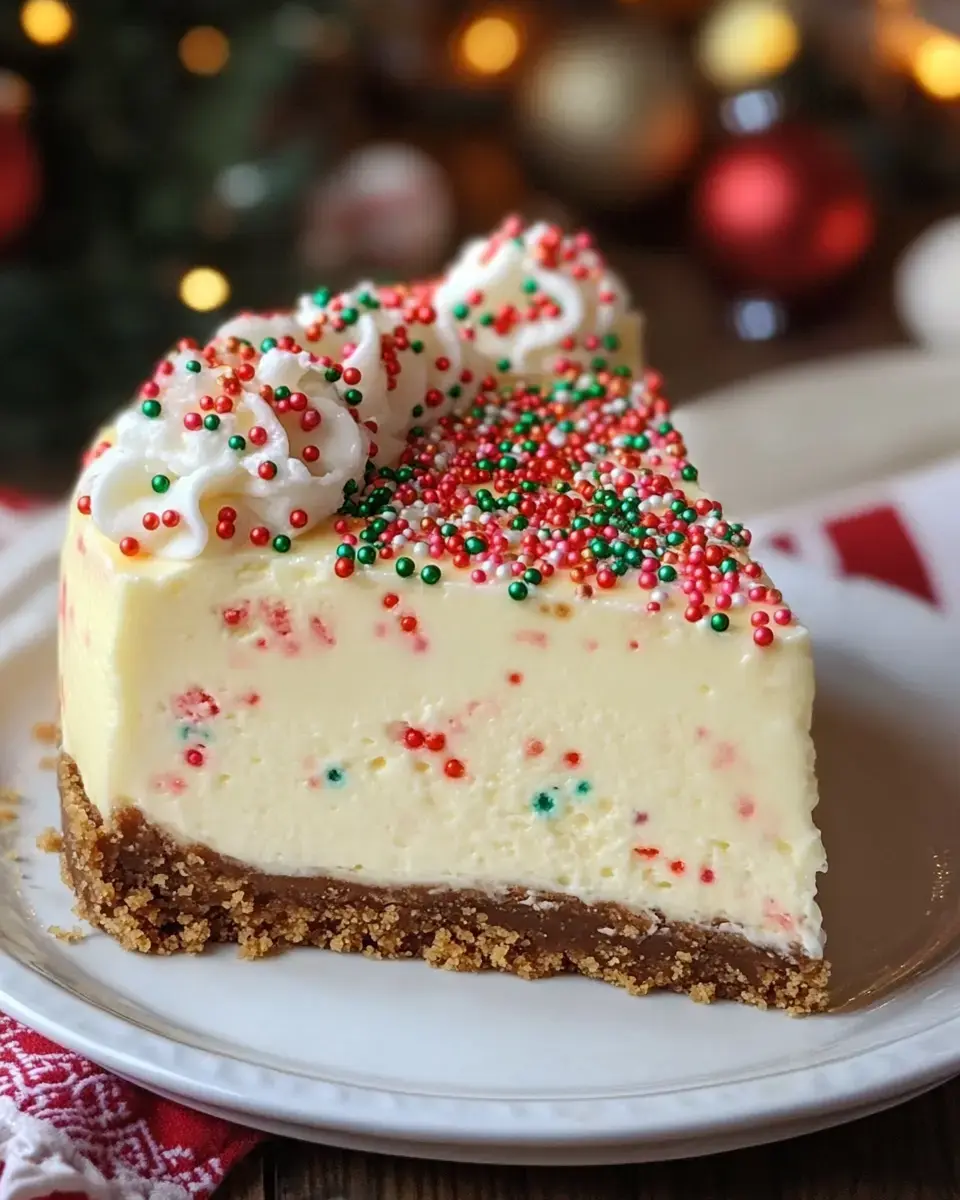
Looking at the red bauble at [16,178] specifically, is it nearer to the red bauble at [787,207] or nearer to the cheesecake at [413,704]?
the cheesecake at [413,704]

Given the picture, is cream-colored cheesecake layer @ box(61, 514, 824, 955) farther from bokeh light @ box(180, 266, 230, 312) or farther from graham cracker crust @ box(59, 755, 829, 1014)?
bokeh light @ box(180, 266, 230, 312)

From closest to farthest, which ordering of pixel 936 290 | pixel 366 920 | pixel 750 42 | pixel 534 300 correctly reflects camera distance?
pixel 366 920, pixel 534 300, pixel 936 290, pixel 750 42

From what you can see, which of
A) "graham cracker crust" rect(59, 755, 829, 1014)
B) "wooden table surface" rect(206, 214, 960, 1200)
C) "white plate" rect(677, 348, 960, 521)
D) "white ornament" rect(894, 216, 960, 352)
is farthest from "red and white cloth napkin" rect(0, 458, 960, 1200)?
"white ornament" rect(894, 216, 960, 352)

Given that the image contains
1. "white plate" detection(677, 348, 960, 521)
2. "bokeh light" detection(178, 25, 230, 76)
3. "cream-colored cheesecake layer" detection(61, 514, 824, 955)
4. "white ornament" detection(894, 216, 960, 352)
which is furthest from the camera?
"white ornament" detection(894, 216, 960, 352)

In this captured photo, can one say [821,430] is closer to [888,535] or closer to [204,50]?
[888,535]

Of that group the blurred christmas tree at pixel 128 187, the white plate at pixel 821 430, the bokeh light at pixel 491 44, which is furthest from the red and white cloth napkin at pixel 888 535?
the bokeh light at pixel 491 44

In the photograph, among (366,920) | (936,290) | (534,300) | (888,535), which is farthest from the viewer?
(936,290)

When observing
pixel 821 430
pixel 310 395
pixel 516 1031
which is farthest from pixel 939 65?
pixel 516 1031

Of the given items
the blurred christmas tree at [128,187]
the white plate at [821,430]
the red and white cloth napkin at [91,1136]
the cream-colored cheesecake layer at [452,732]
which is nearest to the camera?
the red and white cloth napkin at [91,1136]
